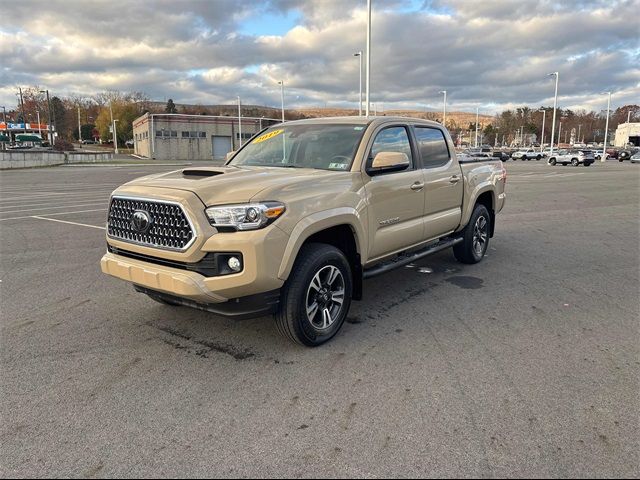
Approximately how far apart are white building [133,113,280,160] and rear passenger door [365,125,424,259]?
6732 centimetres

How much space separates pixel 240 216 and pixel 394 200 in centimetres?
191

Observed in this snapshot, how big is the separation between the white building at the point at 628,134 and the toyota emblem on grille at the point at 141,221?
452 ft

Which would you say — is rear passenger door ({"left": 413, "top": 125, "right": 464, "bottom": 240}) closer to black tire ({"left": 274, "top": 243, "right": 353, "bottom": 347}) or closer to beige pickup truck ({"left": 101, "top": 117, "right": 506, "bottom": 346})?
beige pickup truck ({"left": 101, "top": 117, "right": 506, "bottom": 346})

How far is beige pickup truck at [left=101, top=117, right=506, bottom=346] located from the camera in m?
3.55

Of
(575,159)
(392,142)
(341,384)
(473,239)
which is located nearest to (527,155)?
(575,159)

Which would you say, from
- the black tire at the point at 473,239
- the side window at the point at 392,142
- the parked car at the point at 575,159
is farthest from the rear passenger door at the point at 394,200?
the parked car at the point at 575,159

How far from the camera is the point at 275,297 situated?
372cm

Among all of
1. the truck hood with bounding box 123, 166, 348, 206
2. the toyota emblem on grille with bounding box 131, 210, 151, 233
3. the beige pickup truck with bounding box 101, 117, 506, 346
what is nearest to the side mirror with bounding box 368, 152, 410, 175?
the beige pickup truck with bounding box 101, 117, 506, 346

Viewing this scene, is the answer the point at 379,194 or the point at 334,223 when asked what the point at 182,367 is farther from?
the point at 379,194

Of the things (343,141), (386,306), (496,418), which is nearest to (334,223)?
(343,141)

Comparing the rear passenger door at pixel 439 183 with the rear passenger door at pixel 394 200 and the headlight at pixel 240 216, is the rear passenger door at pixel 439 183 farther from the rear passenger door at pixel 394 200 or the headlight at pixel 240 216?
the headlight at pixel 240 216

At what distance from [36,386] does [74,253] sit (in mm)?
4564

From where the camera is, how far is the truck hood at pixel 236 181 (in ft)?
11.9

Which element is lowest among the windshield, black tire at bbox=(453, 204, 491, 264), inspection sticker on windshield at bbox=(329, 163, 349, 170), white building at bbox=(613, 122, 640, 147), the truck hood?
black tire at bbox=(453, 204, 491, 264)
